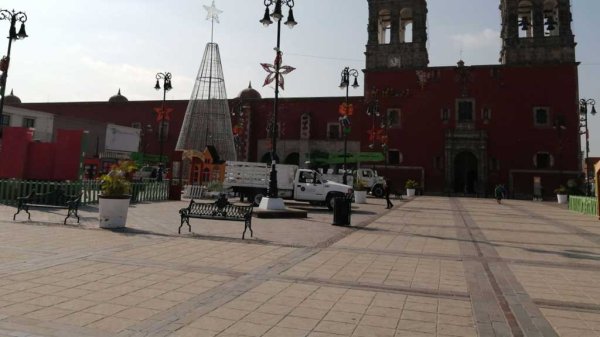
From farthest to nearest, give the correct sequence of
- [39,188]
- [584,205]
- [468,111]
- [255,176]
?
[468,111], [584,205], [255,176], [39,188]

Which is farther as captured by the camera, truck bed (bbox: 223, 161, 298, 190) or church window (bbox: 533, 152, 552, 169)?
church window (bbox: 533, 152, 552, 169)

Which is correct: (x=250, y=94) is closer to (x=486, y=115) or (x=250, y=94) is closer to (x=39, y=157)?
(x=486, y=115)

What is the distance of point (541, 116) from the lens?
112ft

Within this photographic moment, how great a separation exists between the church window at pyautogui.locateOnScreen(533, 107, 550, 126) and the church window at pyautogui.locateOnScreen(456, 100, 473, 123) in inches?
200

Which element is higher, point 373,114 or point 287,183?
point 373,114

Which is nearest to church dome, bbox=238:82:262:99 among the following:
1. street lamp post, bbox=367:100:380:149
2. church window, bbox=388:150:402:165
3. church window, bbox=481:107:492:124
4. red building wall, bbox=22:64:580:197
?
red building wall, bbox=22:64:580:197

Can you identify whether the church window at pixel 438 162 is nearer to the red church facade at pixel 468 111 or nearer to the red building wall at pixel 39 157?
the red church facade at pixel 468 111

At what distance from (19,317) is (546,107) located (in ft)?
128

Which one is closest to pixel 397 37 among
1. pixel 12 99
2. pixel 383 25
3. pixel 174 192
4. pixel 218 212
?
pixel 383 25

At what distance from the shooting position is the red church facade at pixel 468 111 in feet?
111

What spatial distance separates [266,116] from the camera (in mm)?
42281

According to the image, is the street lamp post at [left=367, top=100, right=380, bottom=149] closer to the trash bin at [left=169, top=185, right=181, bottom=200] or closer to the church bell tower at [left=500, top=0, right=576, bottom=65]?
the church bell tower at [left=500, top=0, right=576, bottom=65]

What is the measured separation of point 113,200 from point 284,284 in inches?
244

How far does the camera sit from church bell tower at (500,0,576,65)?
111 feet
